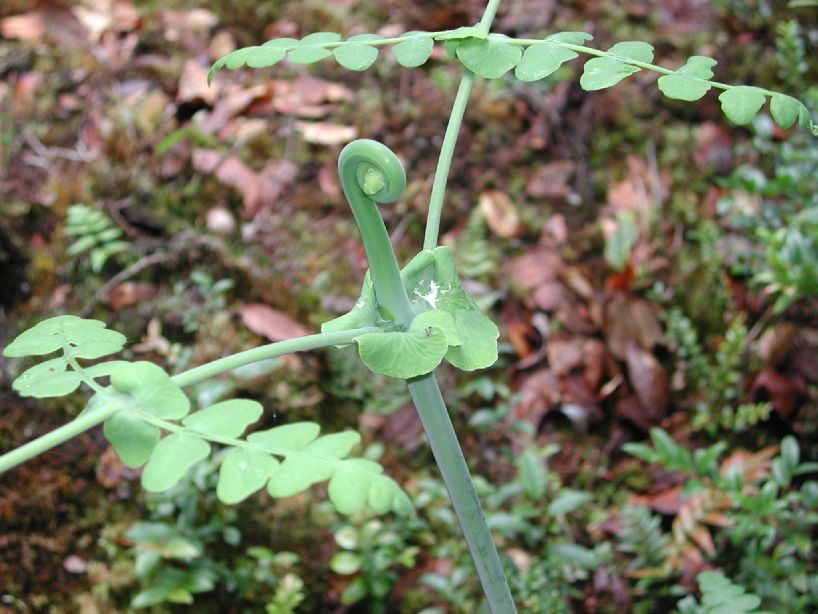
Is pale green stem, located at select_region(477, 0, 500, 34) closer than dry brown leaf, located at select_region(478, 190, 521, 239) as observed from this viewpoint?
Yes

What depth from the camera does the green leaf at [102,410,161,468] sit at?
21.4 inches

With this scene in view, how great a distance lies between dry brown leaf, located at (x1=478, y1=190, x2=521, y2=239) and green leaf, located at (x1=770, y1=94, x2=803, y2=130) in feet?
4.47

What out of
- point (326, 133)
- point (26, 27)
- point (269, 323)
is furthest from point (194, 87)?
point (269, 323)


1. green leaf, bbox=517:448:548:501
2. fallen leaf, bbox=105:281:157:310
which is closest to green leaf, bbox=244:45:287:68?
green leaf, bbox=517:448:548:501

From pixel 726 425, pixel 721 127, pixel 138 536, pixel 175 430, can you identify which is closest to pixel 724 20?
pixel 721 127

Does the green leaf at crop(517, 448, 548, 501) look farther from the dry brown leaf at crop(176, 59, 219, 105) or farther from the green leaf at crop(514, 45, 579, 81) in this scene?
the dry brown leaf at crop(176, 59, 219, 105)

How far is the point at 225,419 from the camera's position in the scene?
1.92 feet

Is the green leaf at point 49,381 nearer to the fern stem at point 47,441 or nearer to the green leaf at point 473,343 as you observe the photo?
the fern stem at point 47,441

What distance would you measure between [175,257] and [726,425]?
52.1 inches

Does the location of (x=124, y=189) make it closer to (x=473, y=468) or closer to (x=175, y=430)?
(x=473, y=468)

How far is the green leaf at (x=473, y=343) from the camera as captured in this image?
0.66 m

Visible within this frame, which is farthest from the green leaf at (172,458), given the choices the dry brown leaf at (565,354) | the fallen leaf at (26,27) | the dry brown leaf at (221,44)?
the fallen leaf at (26,27)

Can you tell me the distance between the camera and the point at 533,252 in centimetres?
201

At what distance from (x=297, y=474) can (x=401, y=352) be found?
4.6 inches
